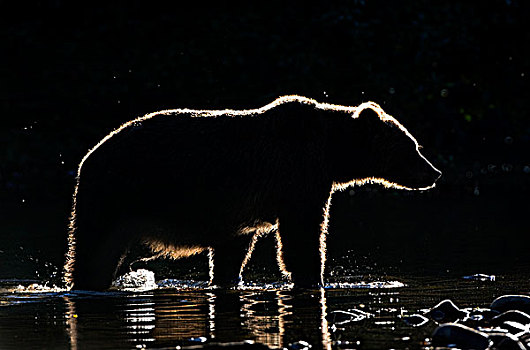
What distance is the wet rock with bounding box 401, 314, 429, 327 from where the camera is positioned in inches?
290

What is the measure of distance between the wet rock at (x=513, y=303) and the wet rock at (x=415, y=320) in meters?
0.57

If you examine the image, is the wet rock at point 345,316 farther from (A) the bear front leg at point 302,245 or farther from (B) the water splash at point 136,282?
(B) the water splash at point 136,282

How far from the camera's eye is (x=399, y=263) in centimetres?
1110

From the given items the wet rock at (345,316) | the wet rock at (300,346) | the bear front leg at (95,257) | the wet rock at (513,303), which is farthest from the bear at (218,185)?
the wet rock at (300,346)

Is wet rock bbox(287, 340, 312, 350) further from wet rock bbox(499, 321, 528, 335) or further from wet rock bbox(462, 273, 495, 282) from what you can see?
wet rock bbox(462, 273, 495, 282)

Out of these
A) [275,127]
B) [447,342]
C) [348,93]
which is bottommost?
[447,342]

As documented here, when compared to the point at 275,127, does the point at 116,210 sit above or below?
below

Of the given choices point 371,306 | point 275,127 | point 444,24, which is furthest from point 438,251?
point 444,24

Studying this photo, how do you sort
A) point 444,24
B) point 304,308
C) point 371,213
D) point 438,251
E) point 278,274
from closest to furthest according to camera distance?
point 304,308, point 278,274, point 438,251, point 371,213, point 444,24

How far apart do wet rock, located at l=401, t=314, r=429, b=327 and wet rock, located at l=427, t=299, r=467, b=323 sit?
0.09m

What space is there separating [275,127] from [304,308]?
2.06 meters

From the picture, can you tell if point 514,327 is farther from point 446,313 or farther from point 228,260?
point 228,260

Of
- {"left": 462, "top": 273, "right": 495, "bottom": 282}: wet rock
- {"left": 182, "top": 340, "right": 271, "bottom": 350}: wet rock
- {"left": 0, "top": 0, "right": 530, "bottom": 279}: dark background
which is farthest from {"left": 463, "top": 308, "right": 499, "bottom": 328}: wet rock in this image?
{"left": 0, "top": 0, "right": 530, "bottom": 279}: dark background

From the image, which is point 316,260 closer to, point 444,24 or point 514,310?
point 514,310
